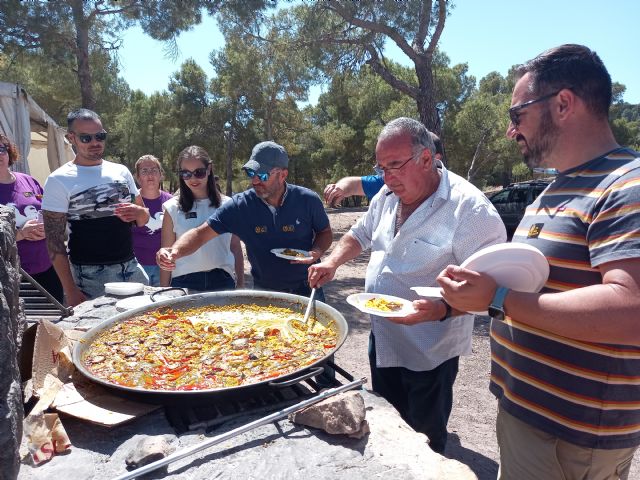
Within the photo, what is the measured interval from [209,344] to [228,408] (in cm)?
41

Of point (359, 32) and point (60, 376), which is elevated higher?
point (359, 32)

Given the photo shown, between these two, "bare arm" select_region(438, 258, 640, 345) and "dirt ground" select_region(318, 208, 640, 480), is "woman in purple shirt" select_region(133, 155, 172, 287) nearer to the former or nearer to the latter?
"dirt ground" select_region(318, 208, 640, 480)

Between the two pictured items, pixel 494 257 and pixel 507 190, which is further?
pixel 507 190

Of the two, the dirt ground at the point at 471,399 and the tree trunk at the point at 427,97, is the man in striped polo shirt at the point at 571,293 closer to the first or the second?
the dirt ground at the point at 471,399

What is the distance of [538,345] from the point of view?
1.50m

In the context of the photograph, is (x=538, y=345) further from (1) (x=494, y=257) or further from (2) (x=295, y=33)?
(2) (x=295, y=33)

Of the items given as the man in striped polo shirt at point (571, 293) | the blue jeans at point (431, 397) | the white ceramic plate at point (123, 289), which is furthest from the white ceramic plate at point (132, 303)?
the man in striped polo shirt at point (571, 293)

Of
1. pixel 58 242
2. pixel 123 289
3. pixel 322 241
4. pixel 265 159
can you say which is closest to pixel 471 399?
pixel 322 241

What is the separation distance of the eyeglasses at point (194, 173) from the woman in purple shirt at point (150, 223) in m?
1.00

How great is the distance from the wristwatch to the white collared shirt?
78 cm

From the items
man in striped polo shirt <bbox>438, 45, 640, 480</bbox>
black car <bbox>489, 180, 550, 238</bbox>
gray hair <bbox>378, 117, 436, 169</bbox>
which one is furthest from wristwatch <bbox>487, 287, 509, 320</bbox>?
black car <bbox>489, 180, 550, 238</bbox>

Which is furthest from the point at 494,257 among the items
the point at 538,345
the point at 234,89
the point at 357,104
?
the point at 357,104

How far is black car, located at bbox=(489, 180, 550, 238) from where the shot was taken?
12008mm

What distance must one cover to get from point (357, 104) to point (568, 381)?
889 inches
